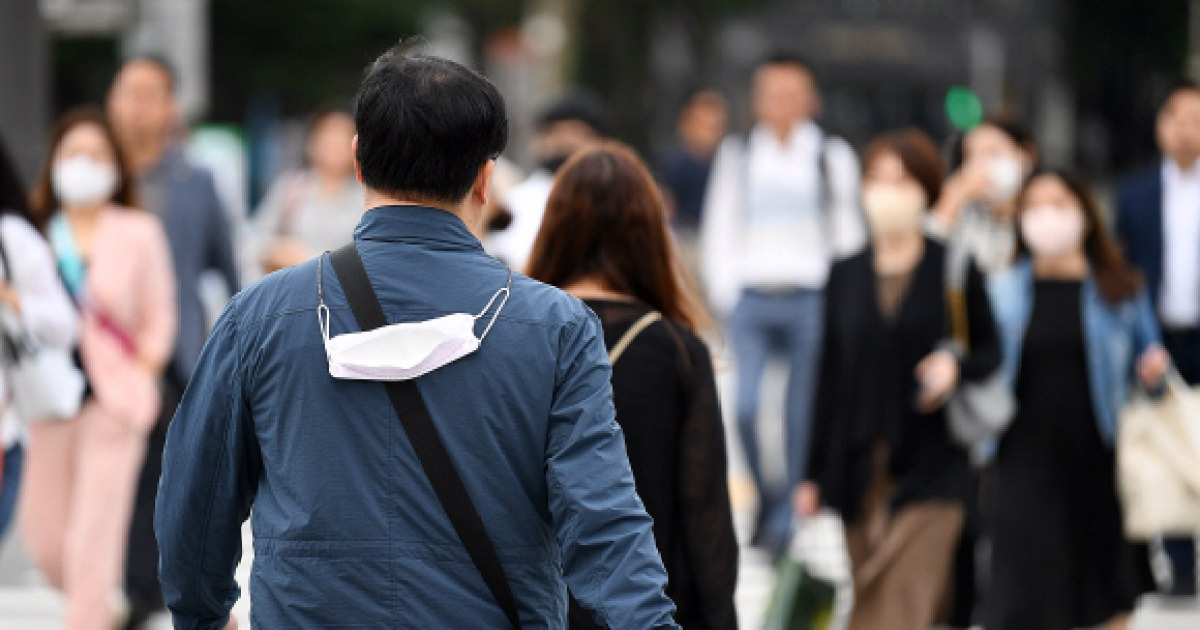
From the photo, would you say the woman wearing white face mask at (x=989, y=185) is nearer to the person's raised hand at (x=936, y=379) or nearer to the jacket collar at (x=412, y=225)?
the person's raised hand at (x=936, y=379)

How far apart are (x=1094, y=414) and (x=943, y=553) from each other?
0.83 meters

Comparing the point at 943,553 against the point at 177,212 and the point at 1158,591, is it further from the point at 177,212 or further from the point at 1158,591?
the point at 177,212

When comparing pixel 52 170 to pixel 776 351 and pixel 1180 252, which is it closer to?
pixel 776 351

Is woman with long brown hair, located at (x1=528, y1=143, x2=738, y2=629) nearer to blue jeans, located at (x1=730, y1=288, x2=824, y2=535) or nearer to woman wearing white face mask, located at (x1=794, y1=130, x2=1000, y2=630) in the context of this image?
woman wearing white face mask, located at (x1=794, y1=130, x2=1000, y2=630)

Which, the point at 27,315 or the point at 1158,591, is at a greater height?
the point at 27,315

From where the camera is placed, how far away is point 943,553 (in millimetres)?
6531

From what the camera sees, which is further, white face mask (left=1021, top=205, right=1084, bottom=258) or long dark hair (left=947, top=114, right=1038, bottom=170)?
long dark hair (left=947, top=114, right=1038, bottom=170)

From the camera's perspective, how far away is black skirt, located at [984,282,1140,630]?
22.4 feet

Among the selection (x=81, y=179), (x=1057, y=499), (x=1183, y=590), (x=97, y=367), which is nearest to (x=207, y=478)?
(x=97, y=367)

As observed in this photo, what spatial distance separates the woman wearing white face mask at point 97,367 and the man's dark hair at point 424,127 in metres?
3.51

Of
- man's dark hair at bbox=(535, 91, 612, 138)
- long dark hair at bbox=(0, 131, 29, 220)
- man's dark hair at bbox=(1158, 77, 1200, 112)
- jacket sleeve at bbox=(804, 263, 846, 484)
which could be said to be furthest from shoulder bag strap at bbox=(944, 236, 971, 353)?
long dark hair at bbox=(0, 131, 29, 220)

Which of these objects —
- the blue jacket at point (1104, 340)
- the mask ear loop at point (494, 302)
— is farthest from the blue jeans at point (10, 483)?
the blue jacket at point (1104, 340)

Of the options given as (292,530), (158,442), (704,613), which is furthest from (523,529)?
(158,442)

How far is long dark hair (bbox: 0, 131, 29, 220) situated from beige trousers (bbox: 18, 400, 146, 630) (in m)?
0.88
